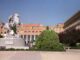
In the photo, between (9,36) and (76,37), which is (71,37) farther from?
(9,36)

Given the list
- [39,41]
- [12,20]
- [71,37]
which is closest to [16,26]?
[12,20]

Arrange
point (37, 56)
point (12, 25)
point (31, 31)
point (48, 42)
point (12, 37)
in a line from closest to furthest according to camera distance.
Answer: point (37, 56) < point (48, 42) < point (12, 37) < point (12, 25) < point (31, 31)

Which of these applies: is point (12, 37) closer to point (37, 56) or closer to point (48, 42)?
point (48, 42)

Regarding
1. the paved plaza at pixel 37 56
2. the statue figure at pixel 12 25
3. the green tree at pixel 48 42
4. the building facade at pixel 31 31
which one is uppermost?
the building facade at pixel 31 31

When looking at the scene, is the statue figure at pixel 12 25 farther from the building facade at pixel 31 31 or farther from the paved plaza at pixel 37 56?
the building facade at pixel 31 31

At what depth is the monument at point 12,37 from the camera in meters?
45.0

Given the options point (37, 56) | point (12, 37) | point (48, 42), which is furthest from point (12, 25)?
point (37, 56)

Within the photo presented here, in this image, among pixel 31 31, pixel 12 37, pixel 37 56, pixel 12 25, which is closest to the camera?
pixel 37 56

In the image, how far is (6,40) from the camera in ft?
147

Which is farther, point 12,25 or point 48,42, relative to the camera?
point 12,25

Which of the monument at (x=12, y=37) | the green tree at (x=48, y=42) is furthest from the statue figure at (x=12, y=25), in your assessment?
the green tree at (x=48, y=42)

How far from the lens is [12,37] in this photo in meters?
45.4

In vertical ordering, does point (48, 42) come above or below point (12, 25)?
below

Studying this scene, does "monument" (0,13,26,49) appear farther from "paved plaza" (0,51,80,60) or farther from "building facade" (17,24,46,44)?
"building facade" (17,24,46,44)
